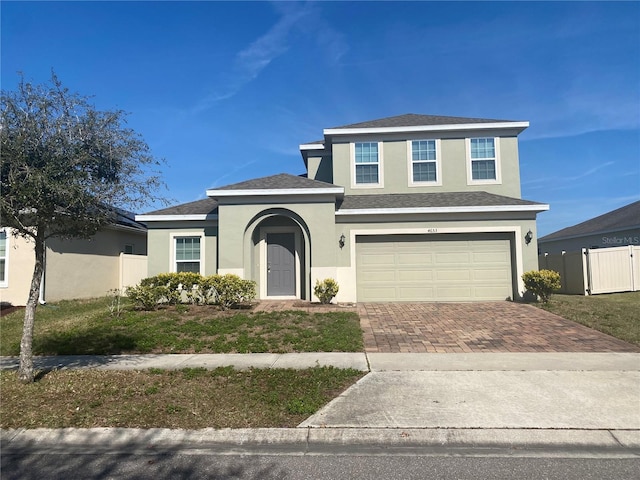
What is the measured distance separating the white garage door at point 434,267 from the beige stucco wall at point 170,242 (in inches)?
201

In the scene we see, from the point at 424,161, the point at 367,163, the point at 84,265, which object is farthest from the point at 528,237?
the point at 84,265

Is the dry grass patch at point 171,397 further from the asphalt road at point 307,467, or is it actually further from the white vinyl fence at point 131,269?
the white vinyl fence at point 131,269

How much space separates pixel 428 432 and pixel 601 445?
1.77 meters

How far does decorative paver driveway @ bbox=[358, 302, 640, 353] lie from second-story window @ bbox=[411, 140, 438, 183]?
18.4ft

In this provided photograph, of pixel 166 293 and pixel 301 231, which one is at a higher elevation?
pixel 301 231

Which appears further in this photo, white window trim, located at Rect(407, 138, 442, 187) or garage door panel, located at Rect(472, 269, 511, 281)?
white window trim, located at Rect(407, 138, 442, 187)

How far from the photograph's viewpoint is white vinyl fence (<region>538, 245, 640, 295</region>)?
16109 mm

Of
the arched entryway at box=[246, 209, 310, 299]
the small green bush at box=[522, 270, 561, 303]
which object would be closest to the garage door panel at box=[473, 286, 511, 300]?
the small green bush at box=[522, 270, 561, 303]

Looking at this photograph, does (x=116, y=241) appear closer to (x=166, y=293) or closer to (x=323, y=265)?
(x=166, y=293)

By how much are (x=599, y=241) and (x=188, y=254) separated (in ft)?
72.1

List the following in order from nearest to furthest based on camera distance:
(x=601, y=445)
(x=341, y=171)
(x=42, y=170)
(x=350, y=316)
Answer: (x=601, y=445)
(x=42, y=170)
(x=350, y=316)
(x=341, y=171)

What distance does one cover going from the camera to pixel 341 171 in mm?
16375

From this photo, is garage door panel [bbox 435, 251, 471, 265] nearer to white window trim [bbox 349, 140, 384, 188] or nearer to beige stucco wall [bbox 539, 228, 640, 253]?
white window trim [bbox 349, 140, 384, 188]

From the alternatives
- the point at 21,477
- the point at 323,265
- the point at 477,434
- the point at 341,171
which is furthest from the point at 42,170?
the point at 341,171
